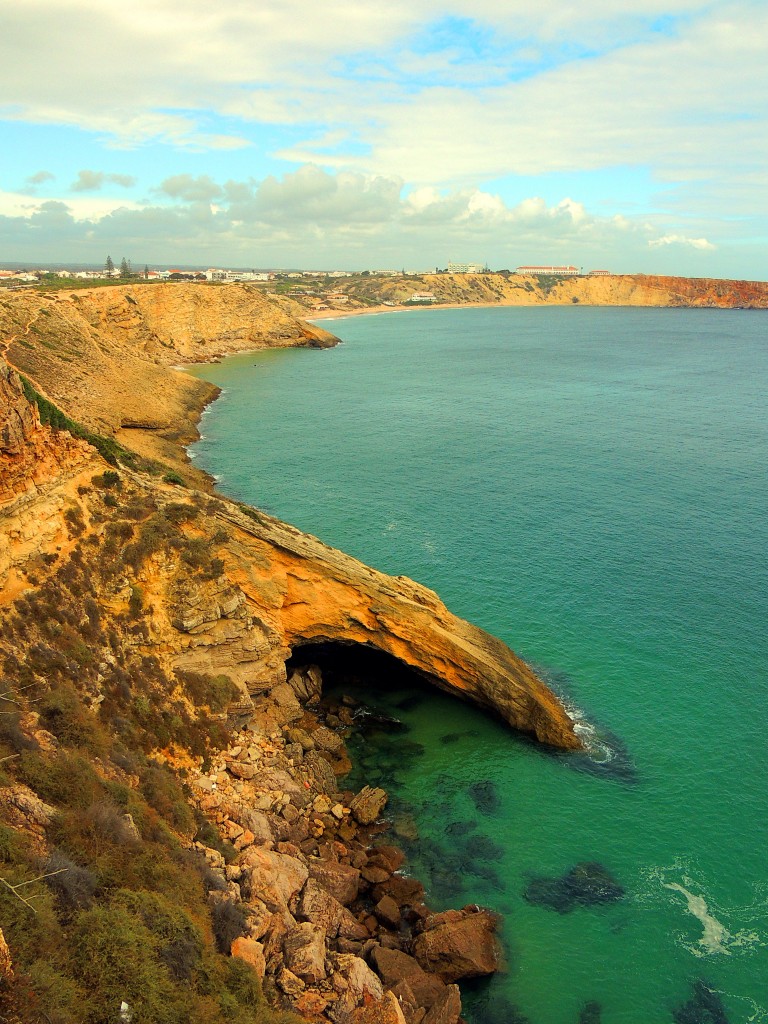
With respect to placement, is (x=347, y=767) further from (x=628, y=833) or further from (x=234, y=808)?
(x=628, y=833)

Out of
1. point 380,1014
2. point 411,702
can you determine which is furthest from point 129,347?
point 380,1014

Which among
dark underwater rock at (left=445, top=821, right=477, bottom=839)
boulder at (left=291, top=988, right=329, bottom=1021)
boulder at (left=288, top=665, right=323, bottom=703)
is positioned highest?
boulder at (left=288, top=665, right=323, bottom=703)

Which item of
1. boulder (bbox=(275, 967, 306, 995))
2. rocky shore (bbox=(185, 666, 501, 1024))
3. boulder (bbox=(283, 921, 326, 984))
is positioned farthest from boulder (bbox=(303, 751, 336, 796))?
boulder (bbox=(275, 967, 306, 995))

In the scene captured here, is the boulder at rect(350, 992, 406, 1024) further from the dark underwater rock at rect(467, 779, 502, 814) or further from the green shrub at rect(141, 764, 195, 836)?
the dark underwater rock at rect(467, 779, 502, 814)

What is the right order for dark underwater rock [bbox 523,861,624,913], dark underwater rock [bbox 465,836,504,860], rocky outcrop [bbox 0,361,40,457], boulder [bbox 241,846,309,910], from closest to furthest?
boulder [bbox 241,846,309,910], dark underwater rock [bbox 523,861,624,913], dark underwater rock [bbox 465,836,504,860], rocky outcrop [bbox 0,361,40,457]

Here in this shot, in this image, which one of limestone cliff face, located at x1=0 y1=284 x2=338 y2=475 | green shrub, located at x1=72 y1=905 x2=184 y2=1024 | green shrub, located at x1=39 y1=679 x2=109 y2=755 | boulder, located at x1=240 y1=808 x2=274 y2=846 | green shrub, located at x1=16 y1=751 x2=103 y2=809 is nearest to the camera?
green shrub, located at x1=72 y1=905 x2=184 y2=1024

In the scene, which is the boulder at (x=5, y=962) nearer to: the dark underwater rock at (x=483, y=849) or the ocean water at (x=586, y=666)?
the ocean water at (x=586, y=666)
